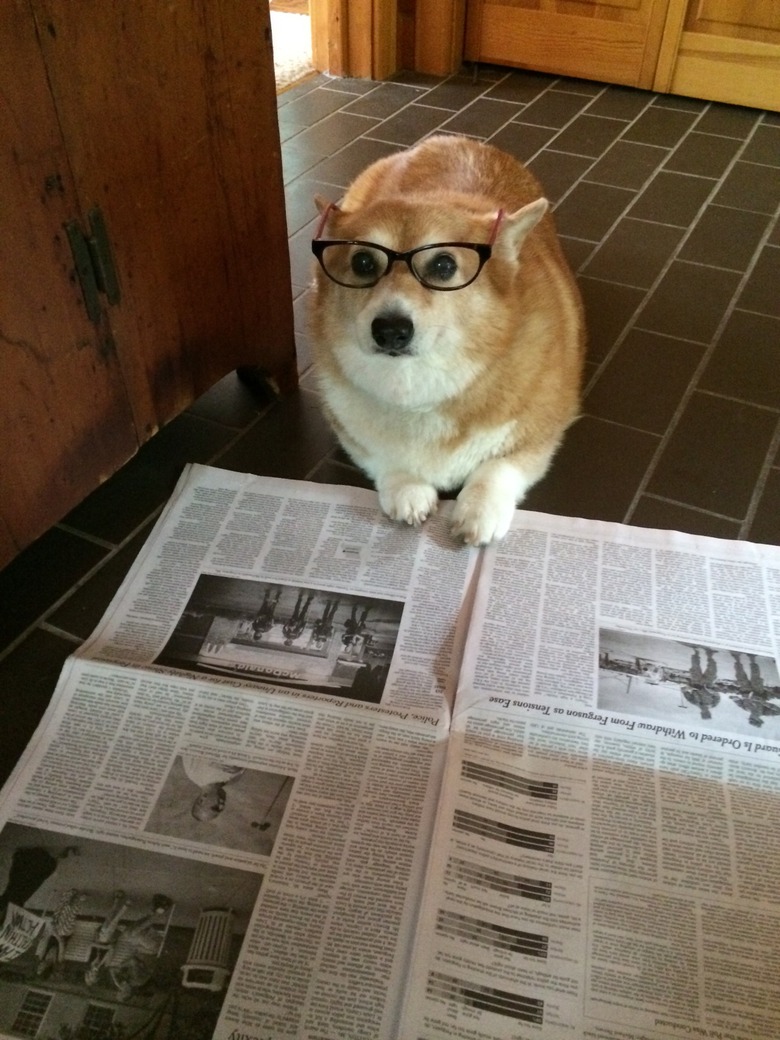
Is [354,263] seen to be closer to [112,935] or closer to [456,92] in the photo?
[112,935]

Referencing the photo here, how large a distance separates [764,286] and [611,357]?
0.49 metres

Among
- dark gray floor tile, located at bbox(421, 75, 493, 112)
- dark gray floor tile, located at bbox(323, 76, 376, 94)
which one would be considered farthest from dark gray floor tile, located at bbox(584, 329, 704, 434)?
dark gray floor tile, located at bbox(323, 76, 376, 94)

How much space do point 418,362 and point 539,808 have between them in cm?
57

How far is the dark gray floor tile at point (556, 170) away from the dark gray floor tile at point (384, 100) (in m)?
0.59

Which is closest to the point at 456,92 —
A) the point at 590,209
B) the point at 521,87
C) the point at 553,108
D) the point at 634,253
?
the point at 521,87

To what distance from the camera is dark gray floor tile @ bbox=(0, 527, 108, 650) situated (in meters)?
1.09

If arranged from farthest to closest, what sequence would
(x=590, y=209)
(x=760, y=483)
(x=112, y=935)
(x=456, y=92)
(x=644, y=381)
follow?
1. (x=456, y=92)
2. (x=590, y=209)
3. (x=644, y=381)
4. (x=760, y=483)
5. (x=112, y=935)

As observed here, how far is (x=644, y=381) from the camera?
1.47 meters

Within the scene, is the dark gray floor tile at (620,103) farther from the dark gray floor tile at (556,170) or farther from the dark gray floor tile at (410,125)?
the dark gray floor tile at (410,125)

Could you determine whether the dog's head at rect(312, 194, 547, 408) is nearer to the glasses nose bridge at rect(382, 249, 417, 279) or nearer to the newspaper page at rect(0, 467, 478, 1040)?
the glasses nose bridge at rect(382, 249, 417, 279)

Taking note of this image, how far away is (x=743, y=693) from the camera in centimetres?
94

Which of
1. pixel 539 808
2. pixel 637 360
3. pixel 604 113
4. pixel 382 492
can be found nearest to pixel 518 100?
pixel 604 113

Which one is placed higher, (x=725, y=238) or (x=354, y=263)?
(x=354, y=263)

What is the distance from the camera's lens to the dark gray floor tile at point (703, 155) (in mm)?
2207
